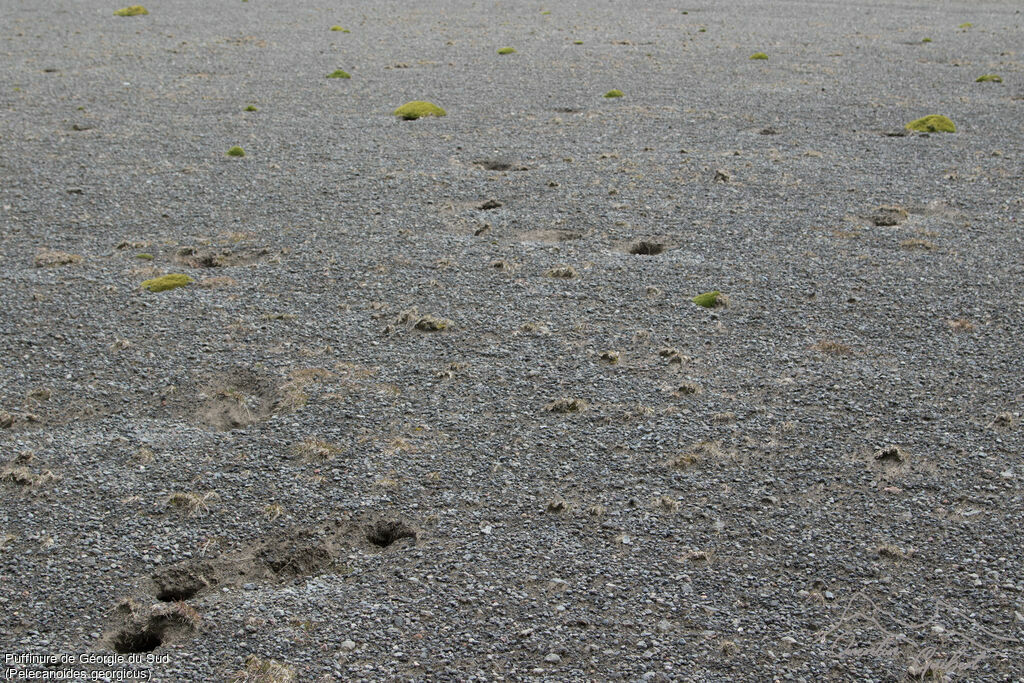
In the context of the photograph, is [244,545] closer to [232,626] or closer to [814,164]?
[232,626]

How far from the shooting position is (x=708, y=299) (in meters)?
8.53

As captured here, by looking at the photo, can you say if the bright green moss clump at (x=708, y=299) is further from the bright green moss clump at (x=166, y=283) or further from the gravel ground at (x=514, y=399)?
the bright green moss clump at (x=166, y=283)

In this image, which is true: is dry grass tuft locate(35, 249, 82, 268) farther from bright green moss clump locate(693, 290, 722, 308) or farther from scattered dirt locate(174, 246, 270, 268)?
Result: bright green moss clump locate(693, 290, 722, 308)

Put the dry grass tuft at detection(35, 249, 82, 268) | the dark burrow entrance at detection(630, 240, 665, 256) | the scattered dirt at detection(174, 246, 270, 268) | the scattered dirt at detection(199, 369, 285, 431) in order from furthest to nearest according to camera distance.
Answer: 1. the dark burrow entrance at detection(630, 240, 665, 256)
2. the scattered dirt at detection(174, 246, 270, 268)
3. the dry grass tuft at detection(35, 249, 82, 268)
4. the scattered dirt at detection(199, 369, 285, 431)

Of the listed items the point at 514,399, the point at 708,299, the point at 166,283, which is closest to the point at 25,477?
the point at 166,283

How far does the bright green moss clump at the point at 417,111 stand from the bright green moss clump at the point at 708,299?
8718 mm

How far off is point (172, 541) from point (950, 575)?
4.63m

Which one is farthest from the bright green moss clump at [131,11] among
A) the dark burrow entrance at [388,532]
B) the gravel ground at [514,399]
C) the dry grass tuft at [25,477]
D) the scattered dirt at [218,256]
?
the dark burrow entrance at [388,532]

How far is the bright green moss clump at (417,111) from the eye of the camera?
15836mm

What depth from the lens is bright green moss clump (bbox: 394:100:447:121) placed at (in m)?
15.8

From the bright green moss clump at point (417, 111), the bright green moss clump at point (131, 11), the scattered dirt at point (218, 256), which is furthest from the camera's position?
the bright green moss clump at point (131, 11)

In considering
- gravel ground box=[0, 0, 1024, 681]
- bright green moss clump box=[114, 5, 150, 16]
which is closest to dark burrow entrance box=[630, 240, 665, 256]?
gravel ground box=[0, 0, 1024, 681]

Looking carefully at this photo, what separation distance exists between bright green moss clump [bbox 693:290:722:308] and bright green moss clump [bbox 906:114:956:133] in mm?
8245

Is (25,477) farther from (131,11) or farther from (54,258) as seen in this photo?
(131,11)
